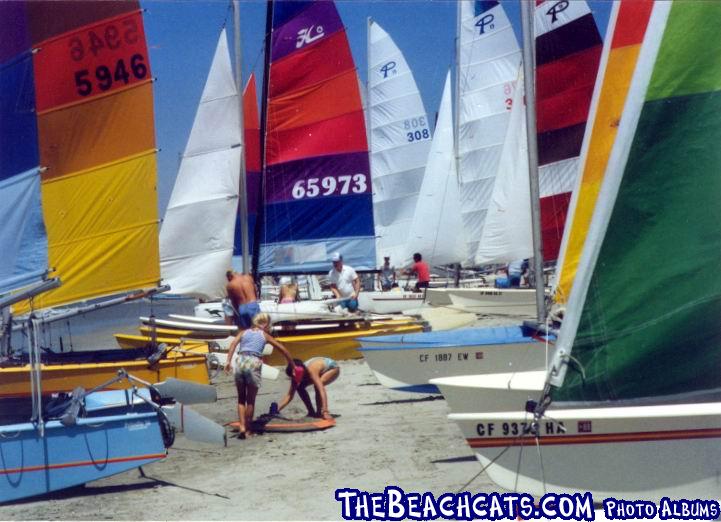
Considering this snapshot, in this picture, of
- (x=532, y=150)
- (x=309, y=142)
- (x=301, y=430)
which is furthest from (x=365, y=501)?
(x=309, y=142)

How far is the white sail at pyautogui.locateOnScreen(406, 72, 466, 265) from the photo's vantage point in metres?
22.6

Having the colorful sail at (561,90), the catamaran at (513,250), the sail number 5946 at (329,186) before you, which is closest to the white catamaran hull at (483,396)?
the catamaran at (513,250)

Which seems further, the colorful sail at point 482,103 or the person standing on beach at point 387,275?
the colorful sail at point 482,103

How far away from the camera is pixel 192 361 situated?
31.6 feet

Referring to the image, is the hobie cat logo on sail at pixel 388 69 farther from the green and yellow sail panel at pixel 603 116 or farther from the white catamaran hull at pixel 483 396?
the white catamaran hull at pixel 483 396

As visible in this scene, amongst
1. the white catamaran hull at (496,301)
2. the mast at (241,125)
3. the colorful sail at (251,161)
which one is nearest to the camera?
the mast at (241,125)

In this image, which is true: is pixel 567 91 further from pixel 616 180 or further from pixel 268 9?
pixel 616 180

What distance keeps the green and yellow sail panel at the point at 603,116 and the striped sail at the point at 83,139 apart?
4557 mm

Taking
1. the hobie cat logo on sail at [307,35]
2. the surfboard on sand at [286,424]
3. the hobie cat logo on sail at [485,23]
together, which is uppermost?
the hobie cat logo on sail at [485,23]

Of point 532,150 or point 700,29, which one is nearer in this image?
point 700,29

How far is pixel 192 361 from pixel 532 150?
158 inches

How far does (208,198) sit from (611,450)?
10.3 meters

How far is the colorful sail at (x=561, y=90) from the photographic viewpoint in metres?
12.1

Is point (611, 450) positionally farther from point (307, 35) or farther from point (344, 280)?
point (307, 35)
